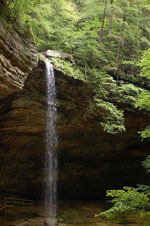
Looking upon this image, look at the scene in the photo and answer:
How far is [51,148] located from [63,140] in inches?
42.5

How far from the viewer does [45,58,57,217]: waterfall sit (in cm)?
1093

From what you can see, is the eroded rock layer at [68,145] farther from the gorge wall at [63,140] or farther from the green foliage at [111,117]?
the green foliage at [111,117]

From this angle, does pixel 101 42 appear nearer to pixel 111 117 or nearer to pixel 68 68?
pixel 68 68

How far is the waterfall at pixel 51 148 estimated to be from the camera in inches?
430

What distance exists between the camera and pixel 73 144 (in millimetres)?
14664

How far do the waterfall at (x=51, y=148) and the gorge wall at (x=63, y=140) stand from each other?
31 centimetres

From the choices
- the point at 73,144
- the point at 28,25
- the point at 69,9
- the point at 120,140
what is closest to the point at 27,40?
the point at 28,25

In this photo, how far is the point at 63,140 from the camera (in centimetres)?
1408

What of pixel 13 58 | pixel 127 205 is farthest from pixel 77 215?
pixel 13 58

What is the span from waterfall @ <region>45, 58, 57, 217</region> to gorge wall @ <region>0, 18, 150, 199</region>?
0.31m

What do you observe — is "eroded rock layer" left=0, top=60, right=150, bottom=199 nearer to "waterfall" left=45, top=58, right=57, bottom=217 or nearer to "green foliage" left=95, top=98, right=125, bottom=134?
"waterfall" left=45, top=58, right=57, bottom=217

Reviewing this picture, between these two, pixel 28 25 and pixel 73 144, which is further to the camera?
pixel 73 144

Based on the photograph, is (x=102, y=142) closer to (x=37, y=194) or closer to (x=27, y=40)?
(x=37, y=194)

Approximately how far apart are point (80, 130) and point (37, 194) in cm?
598
